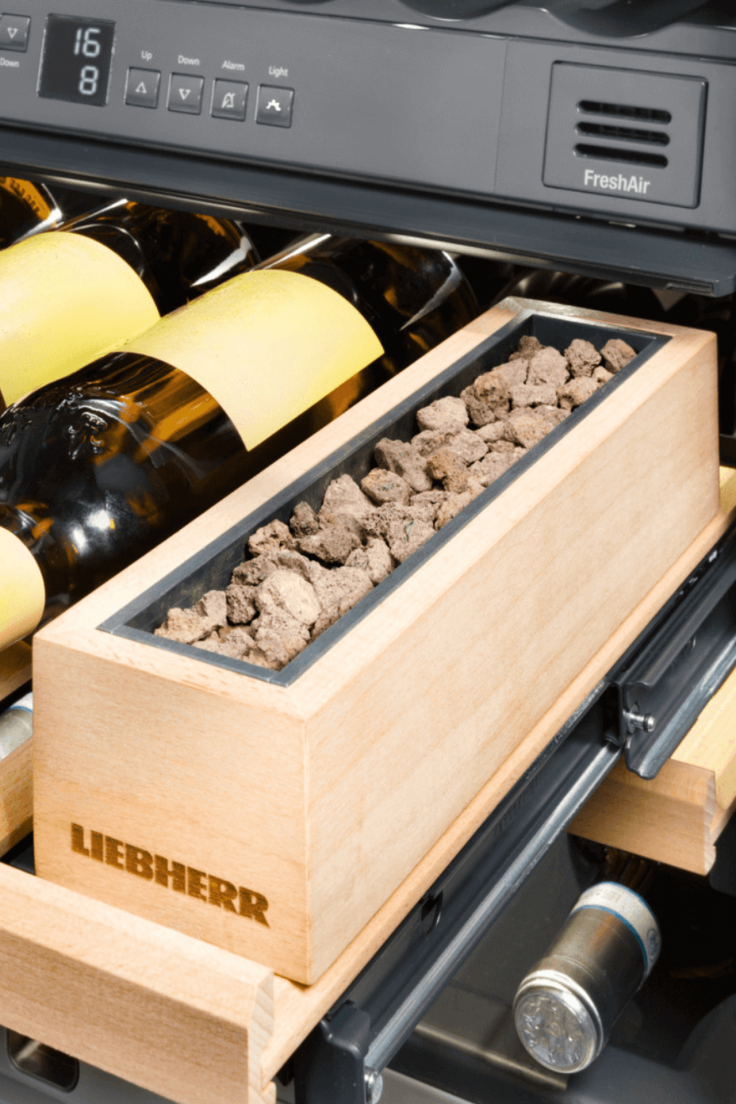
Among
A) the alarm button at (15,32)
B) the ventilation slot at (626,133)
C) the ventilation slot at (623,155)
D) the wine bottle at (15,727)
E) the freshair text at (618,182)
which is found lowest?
the wine bottle at (15,727)

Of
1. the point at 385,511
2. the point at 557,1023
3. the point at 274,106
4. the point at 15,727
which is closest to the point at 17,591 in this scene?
the point at 15,727

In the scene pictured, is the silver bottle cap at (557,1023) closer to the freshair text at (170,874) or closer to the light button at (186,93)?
the freshair text at (170,874)

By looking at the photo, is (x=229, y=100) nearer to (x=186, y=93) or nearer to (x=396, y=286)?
(x=186, y=93)

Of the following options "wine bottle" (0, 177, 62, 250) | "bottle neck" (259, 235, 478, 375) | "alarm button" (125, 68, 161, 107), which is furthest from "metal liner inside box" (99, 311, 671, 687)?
"wine bottle" (0, 177, 62, 250)

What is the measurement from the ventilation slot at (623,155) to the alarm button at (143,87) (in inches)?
9.0

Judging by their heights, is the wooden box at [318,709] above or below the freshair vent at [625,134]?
below

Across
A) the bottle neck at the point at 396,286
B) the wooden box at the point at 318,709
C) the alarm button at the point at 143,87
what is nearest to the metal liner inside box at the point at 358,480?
the wooden box at the point at 318,709

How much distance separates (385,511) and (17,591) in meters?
0.16

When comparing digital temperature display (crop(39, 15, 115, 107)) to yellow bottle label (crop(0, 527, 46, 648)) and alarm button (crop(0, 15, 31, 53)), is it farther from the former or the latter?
yellow bottle label (crop(0, 527, 46, 648))

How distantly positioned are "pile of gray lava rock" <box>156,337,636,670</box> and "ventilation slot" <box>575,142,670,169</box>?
10cm

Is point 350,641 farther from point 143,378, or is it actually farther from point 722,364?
point 722,364

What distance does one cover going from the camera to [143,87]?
24.5 inches

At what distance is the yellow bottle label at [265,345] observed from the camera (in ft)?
1.82

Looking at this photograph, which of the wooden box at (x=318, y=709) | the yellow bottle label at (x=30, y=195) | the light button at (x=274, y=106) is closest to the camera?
the wooden box at (x=318, y=709)
